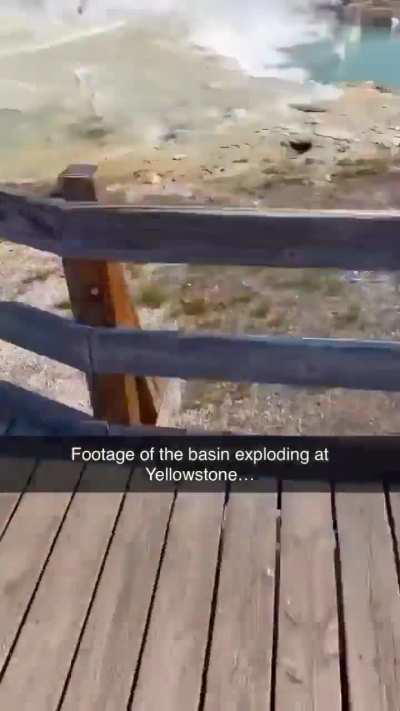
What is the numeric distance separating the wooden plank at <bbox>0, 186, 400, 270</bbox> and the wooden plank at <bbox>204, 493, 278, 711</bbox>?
0.73 m

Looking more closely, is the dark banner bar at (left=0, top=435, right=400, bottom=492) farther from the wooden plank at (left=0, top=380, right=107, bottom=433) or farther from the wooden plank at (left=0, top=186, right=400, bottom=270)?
the wooden plank at (left=0, top=186, right=400, bottom=270)

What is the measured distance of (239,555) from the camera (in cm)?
230

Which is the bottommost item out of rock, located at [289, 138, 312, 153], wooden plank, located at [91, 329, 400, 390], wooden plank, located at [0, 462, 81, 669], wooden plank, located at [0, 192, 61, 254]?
rock, located at [289, 138, 312, 153]

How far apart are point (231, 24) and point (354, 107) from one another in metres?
4.77

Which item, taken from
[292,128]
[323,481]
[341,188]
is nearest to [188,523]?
[323,481]

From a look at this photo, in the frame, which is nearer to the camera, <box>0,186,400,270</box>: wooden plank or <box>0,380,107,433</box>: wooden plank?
<box>0,186,400,270</box>: wooden plank

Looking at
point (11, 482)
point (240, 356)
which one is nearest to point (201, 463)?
point (240, 356)

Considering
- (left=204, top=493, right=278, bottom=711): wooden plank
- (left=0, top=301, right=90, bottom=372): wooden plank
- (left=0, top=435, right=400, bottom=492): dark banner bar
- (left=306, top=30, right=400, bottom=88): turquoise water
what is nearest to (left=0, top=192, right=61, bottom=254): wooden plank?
(left=0, top=301, right=90, bottom=372): wooden plank

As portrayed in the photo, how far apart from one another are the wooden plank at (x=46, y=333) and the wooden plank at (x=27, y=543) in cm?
36

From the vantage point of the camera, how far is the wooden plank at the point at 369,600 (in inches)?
73.9

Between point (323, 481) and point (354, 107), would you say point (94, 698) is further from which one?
point (354, 107)

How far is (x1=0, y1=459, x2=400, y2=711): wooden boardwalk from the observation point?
1.89 m

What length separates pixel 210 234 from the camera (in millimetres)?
2500

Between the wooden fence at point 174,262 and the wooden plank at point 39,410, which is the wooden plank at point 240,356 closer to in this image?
the wooden fence at point 174,262
